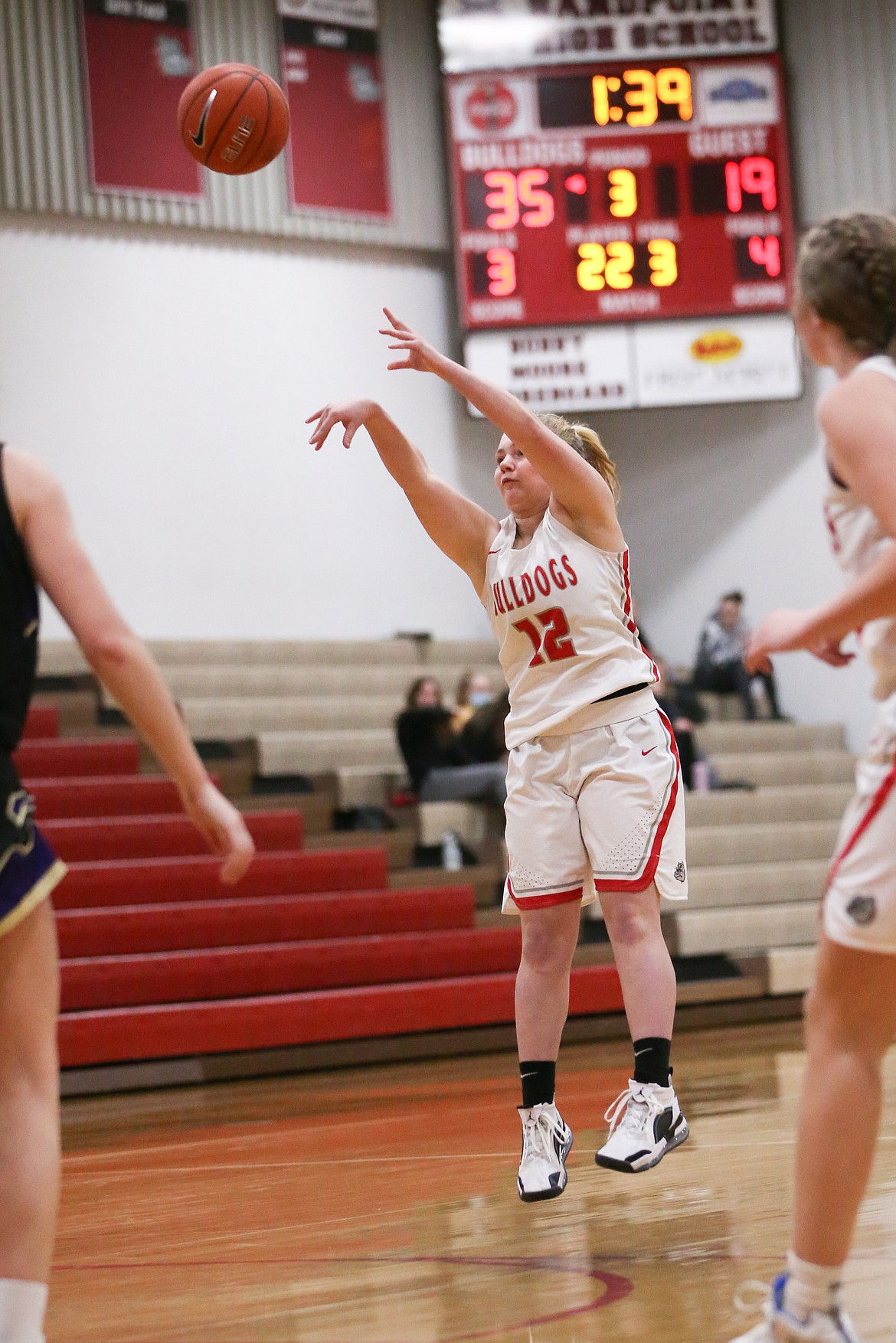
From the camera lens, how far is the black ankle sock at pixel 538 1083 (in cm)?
341

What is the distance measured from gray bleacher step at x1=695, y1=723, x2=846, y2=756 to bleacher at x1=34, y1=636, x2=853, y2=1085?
0.06 meters

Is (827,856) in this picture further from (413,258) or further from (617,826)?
(617,826)

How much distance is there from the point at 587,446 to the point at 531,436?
15.2 inches

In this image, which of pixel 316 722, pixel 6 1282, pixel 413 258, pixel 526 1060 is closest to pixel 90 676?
pixel 316 722

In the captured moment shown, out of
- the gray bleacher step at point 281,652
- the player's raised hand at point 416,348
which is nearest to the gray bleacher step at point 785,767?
the gray bleacher step at point 281,652

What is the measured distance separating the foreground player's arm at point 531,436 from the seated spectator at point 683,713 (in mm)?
5147

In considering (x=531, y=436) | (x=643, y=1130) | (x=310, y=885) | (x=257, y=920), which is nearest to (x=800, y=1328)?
(x=643, y=1130)

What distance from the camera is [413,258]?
472 inches

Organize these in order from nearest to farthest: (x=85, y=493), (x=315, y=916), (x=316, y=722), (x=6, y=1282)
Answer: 1. (x=6, y=1282)
2. (x=315, y=916)
3. (x=316, y=722)
4. (x=85, y=493)

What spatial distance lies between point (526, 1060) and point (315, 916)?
4.14m

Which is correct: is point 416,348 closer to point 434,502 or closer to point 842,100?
point 434,502

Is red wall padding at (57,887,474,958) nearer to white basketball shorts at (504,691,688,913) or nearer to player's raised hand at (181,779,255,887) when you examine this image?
white basketball shorts at (504,691,688,913)

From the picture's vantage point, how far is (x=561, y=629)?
11.5ft

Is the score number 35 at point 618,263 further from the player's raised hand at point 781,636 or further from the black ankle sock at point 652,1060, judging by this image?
the player's raised hand at point 781,636
